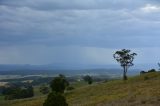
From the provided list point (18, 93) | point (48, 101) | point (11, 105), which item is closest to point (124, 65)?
point (11, 105)

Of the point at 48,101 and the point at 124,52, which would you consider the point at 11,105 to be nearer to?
the point at 124,52

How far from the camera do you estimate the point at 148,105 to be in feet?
147

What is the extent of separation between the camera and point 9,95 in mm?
170875

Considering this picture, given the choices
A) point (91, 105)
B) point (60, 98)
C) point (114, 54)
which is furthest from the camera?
point (114, 54)

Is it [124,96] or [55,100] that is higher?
[124,96]

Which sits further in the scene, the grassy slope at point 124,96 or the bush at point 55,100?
the grassy slope at point 124,96

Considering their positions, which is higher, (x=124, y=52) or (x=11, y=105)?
(x=124, y=52)

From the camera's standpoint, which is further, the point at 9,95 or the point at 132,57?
the point at 9,95

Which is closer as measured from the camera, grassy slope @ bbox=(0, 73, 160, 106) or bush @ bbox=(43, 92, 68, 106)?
bush @ bbox=(43, 92, 68, 106)

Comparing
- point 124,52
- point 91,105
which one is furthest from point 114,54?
point 91,105

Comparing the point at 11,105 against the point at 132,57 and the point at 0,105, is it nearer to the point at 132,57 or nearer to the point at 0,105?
the point at 0,105

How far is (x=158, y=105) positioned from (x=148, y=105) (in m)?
1.25

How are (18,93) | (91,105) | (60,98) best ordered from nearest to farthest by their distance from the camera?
(60,98) < (91,105) < (18,93)

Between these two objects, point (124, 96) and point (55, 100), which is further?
point (124, 96)
